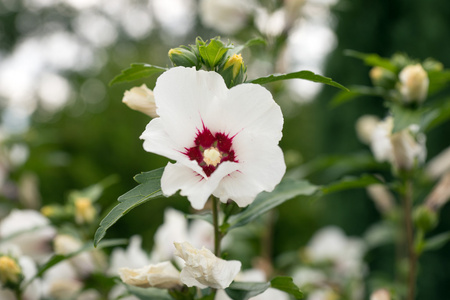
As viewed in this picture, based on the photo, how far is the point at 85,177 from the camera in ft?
9.45

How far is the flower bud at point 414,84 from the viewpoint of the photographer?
43.2 inches

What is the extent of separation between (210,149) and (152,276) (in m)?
0.25

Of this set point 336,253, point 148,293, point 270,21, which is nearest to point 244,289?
point 148,293

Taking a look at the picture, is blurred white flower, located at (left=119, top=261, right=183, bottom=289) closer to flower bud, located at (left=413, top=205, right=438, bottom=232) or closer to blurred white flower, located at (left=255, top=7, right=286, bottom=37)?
flower bud, located at (left=413, top=205, right=438, bottom=232)

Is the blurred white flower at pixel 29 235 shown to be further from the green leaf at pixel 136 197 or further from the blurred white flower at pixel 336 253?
the blurred white flower at pixel 336 253

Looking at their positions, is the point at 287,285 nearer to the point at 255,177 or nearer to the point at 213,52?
the point at 255,177

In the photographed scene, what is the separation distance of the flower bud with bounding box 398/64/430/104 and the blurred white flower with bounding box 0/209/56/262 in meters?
0.95

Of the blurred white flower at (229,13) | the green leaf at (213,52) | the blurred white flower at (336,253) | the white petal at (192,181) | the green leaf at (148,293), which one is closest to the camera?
the white petal at (192,181)

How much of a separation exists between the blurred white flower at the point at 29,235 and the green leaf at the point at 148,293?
0.46 m

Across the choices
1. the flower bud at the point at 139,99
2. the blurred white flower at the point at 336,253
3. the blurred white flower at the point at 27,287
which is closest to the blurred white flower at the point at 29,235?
the blurred white flower at the point at 27,287

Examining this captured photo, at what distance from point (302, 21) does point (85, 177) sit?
1767 millimetres

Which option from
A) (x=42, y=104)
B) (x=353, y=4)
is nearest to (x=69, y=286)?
(x=353, y=4)

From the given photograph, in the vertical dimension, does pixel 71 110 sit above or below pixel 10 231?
above

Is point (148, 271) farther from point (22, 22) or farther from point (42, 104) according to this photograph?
point (22, 22)
